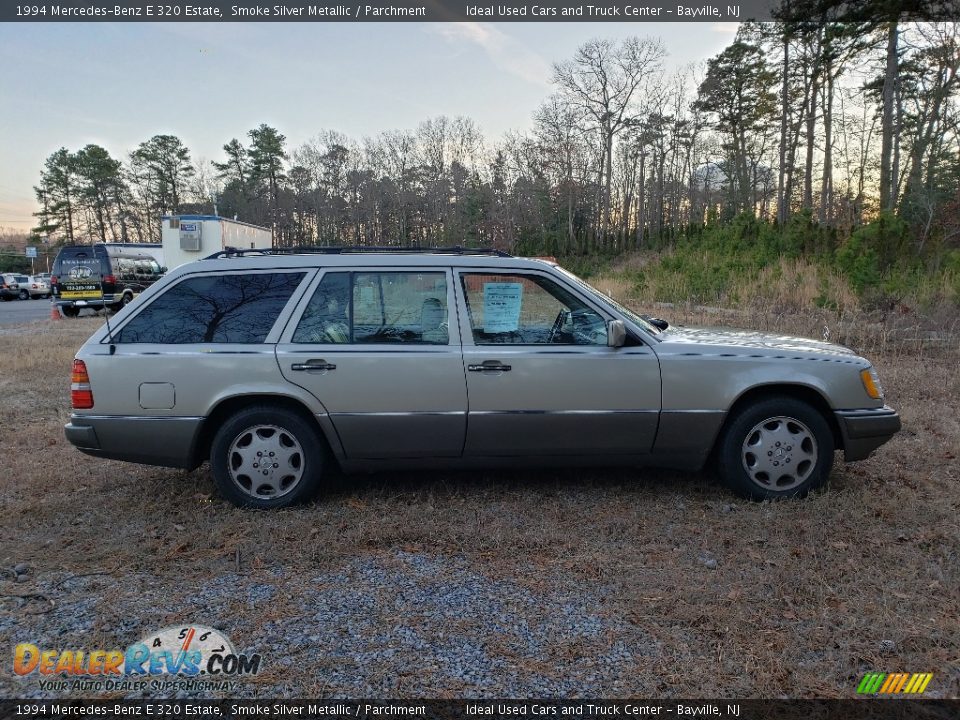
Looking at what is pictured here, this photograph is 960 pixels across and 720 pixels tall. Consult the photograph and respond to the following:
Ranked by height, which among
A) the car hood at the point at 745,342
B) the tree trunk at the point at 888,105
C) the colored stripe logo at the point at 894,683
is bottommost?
the colored stripe logo at the point at 894,683

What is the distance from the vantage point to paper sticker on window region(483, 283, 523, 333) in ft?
12.8

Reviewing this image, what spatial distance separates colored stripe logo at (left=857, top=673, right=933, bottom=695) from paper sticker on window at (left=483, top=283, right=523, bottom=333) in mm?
2488

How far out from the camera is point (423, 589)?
117 inches

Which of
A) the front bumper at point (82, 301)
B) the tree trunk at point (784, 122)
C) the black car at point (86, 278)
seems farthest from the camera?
the tree trunk at point (784, 122)

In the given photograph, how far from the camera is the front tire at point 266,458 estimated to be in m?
3.80

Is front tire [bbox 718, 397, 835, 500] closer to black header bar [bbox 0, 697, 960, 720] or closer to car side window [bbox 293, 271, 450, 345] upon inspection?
black header bar [bbox 0, 697, 960, 720]

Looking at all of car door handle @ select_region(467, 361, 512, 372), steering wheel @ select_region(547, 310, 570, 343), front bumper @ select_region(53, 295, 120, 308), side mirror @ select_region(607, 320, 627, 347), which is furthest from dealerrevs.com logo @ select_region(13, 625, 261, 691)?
front bumper @ select_region(53, 295, 120, 308)

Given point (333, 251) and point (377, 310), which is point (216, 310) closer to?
point (333, 251)

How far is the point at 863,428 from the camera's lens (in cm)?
385

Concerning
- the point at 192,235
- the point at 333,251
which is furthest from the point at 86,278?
the point at 333,251

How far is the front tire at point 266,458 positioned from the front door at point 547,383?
1041mm

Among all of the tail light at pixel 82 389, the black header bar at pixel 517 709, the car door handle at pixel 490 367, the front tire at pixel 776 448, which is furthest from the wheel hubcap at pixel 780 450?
the tail light at pixel 82 389

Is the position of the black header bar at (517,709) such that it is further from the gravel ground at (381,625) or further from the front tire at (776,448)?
the front tire at (776,448)

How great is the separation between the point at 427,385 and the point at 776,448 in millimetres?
2280
